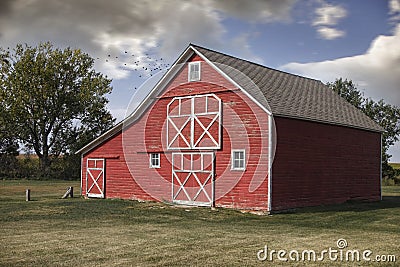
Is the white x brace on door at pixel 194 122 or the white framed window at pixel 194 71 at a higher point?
the white framed window at pixel 194 71

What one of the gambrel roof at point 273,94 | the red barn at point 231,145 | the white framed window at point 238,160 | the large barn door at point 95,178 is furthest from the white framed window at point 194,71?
the large barn door at point 95,178

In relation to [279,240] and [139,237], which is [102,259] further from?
[279,240]

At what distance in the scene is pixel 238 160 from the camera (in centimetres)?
2227

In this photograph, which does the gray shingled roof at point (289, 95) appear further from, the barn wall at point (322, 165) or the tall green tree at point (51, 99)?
the tall green tree at point (51, 99)

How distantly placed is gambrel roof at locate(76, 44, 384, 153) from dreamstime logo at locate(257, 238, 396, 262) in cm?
957

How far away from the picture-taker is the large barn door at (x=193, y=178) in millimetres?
23125

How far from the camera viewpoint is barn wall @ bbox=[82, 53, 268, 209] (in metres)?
21.6

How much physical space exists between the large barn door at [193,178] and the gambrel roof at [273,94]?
10.6ft

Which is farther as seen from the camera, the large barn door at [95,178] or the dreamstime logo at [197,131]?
the large barn door at [95,178]

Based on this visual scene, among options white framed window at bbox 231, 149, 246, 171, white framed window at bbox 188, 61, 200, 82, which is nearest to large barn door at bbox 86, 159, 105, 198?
white framed window at bbox 188, 61, 200, 82

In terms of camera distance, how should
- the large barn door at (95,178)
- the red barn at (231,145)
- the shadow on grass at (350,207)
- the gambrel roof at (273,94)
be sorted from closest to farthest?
the red barn at (231,145)
the shadow on grass at (350,207)
the gambrel roof at (273,94)
the large barn door at (95,178)

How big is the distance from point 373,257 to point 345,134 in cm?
1546

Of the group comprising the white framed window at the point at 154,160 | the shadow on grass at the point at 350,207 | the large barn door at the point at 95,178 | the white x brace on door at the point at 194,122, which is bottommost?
the shadow on grass at the point at 350,207

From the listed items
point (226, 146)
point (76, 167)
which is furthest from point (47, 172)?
point (226, 146)
